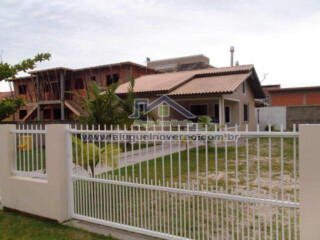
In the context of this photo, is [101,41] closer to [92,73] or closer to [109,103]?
[109,103]

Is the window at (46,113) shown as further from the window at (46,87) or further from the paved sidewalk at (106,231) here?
the paved sidewalk at (106,231)

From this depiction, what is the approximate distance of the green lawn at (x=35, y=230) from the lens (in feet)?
13.5

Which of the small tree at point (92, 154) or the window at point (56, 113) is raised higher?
the window at point (56, 113)

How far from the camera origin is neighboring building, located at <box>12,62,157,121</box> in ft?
72.4

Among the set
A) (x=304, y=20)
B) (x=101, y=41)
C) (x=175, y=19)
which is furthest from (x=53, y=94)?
(x=304, y=20)

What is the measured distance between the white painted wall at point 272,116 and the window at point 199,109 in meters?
8.86

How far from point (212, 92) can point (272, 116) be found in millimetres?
12650

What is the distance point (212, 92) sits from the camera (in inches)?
566

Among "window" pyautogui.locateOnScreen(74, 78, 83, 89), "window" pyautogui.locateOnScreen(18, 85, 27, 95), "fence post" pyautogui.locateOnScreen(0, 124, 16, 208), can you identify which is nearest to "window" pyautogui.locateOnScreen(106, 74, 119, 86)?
"window" pyautogui.locateOnScreen(74, 78, 83, 89)

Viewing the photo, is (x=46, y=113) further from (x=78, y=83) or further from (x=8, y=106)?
(x=8, y=106)

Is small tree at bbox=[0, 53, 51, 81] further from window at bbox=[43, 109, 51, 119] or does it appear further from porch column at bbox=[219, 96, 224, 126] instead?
window at bbox=[43, 109, 51, 119]

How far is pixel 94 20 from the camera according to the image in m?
10.3

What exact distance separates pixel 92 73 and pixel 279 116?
56.7ft

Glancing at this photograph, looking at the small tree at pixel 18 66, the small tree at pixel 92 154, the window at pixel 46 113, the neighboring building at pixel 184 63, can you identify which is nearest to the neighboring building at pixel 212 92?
the small tree at pixel 18 66
